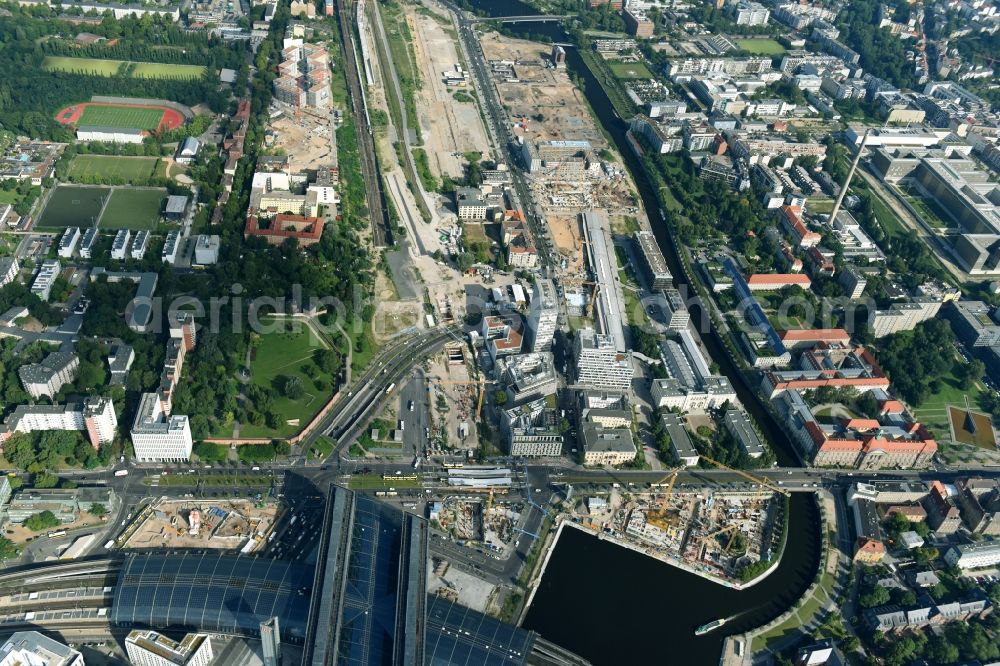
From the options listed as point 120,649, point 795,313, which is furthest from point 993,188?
point 120,649

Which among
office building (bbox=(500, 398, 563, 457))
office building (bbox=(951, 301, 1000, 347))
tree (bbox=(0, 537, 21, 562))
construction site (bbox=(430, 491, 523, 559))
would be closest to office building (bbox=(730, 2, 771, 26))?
office building (bbox=(951, 301, 1000, 347))

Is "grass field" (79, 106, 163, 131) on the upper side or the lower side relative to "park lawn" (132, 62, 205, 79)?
lower

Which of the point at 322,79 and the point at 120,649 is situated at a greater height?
the point at 322,79

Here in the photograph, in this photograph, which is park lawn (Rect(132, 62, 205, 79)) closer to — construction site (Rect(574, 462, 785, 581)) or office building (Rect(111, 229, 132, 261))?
office building (Rect(111, 229, 132, 261))

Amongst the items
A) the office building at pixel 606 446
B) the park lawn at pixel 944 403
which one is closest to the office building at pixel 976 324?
the park lawn at pixel 944 403

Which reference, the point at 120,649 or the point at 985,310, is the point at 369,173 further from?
the point at 985,310

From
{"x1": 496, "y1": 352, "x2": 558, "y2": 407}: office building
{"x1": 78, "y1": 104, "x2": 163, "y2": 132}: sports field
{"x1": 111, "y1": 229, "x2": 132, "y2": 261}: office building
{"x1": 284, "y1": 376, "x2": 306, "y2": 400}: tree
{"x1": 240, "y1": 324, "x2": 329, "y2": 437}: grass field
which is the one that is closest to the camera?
{"x1": 240, "y1": 324, "x2": 329, "y2": 437}: grass field
